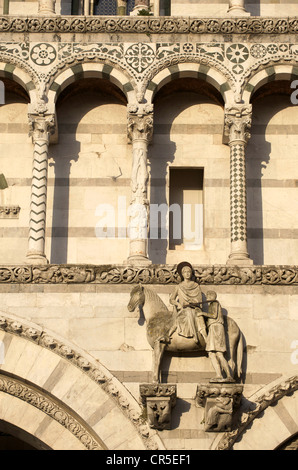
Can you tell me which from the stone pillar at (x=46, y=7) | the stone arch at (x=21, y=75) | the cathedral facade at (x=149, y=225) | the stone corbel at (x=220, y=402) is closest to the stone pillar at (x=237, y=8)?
the cathedral facade at (x=149, y=225)

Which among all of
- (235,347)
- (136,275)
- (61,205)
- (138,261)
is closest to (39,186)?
(61,205)

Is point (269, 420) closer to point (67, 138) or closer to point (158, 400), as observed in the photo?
point (158, 400)

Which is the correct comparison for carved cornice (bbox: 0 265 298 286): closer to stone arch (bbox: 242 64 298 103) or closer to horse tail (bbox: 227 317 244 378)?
horse tail (bbox: 227 317 244 378)

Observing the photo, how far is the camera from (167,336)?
15203 mm

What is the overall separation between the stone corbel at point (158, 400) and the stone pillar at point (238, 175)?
2329 millimetres

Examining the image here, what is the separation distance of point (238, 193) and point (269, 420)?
347 centimetres

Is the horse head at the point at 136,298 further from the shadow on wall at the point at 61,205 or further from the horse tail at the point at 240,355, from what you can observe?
the shadow on wall at the point at 61,205

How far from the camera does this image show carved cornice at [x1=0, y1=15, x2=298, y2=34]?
17578 millimetres

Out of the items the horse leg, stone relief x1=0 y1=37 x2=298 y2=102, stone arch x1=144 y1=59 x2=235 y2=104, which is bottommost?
the horse leg

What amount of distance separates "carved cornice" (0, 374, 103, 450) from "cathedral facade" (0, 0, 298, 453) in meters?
0.02

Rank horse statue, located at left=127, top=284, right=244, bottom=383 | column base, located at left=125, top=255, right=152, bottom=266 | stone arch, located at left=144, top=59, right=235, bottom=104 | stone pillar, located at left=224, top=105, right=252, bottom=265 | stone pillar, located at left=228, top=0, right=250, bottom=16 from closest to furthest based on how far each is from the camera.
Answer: horse statue, located at left=127, top=284, right=244, bottom=383 → column base, located at left=125, top=255, right=152, bottom=266 → stone pillar, located at left=224, top=105, right=252, bottom=265 → stone arch, located at left=144, top=59, right=235, bottom=104 → stone pillar, located at left=228, top=0, right=250, bottom=16

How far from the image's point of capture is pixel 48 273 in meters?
15.8

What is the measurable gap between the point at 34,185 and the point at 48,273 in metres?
1.57

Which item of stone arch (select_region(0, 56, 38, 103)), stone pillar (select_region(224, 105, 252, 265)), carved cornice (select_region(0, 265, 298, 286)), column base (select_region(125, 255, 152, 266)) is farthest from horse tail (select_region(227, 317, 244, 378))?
stone arch (select_region(0, 56, 38, 103))
